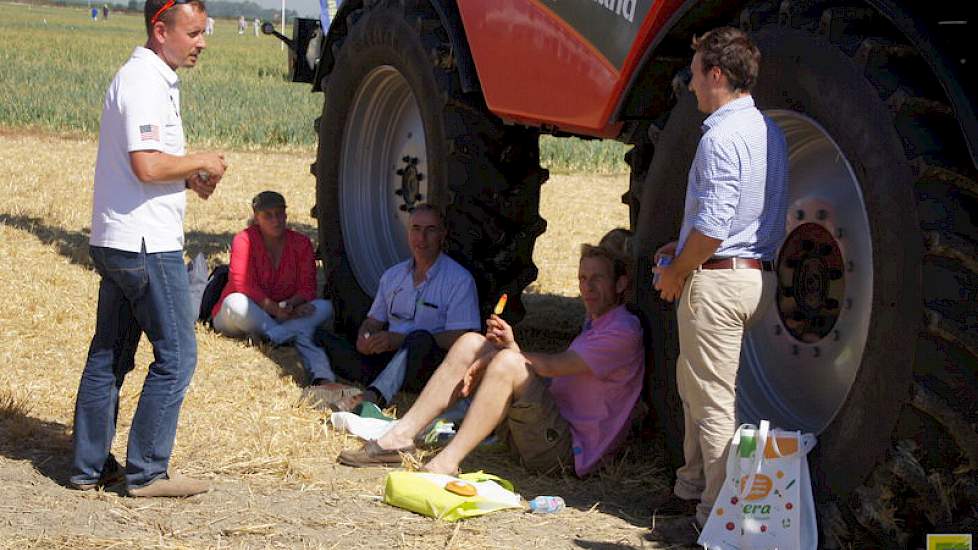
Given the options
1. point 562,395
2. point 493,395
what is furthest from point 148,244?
point 562,395

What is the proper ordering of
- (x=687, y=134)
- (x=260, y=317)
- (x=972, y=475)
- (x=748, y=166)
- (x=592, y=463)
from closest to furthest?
1. (x=972, y=475)
2. (x=748, y=166)
3. (x=687, y=134)
4. (x=592, y=463)
5. (x=260, y=317)

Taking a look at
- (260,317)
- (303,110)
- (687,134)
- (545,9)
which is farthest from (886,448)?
(303,110)

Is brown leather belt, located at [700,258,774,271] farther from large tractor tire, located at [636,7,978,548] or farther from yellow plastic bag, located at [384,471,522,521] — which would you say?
yellow plastic bag, located at [384,471,522,521]

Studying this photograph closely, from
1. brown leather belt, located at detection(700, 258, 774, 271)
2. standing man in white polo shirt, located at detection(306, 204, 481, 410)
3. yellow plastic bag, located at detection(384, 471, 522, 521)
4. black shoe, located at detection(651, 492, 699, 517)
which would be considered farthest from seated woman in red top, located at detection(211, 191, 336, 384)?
brown leather belt, located at detection(700, 258, 774, 271)

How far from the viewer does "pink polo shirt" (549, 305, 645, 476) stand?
16.7 ft

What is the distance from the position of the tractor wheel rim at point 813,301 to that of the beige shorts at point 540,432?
2.70 feet

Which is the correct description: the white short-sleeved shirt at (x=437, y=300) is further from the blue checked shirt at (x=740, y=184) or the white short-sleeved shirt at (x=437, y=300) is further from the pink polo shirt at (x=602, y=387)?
the blue checked shirt at (x=740, y=184)

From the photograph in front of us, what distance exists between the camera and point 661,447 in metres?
5.27

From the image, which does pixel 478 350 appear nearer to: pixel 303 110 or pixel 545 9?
pixel 545 9

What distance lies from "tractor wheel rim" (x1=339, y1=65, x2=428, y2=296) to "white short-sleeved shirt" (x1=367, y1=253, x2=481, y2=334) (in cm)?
84

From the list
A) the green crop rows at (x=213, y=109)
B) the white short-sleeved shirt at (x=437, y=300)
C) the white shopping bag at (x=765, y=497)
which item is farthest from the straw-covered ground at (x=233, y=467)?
the green crop rows at (x=213, y=109)

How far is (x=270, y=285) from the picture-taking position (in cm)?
746

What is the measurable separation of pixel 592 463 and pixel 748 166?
1576 millimetres

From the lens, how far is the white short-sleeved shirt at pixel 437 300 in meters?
6.34
